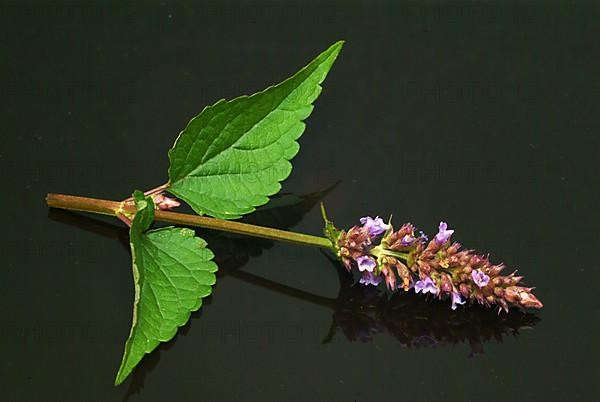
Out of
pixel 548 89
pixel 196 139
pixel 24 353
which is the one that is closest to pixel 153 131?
pixel 196 139

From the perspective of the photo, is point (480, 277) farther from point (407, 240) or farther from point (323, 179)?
point (323, 179)

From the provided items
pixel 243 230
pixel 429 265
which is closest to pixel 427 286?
pixel 429 265

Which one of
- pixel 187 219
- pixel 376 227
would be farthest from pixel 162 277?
pixel 376 227

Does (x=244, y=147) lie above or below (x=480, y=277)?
above

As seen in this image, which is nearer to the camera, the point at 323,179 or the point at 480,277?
the point at 480,277

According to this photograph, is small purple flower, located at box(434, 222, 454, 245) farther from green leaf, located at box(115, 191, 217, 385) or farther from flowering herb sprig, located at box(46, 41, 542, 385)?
green leaf, located at box(115, 191, 217, 385)
